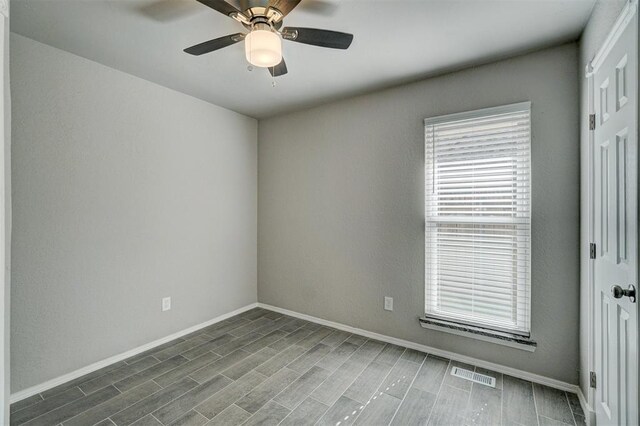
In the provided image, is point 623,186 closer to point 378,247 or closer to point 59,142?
point 378,247

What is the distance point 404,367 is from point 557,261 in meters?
1.45

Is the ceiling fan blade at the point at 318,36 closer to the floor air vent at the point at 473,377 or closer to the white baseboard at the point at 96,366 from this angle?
the floor air vent at the point at 473,377

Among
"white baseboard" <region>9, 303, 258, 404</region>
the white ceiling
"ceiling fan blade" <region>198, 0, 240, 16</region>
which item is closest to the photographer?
"ceiling fan blade" <region>198, 0, 240, 16</region>

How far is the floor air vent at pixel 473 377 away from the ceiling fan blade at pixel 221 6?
293 centimetres

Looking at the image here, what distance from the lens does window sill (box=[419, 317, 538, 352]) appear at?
227 cm

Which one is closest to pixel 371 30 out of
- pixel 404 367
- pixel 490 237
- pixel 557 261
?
pixel 490 237

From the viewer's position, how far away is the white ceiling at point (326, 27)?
1.79m

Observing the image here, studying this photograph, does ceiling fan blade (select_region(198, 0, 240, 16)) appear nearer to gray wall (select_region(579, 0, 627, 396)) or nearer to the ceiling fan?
the ceiling fan

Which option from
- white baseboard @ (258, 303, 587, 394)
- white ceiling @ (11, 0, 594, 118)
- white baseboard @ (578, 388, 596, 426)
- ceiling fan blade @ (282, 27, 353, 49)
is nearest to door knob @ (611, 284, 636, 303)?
white baseboard @ (578, 388, 596, 426)

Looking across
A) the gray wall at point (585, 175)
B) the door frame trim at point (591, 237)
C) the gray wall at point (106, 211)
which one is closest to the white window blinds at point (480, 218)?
the gray wall at point (585, 175)

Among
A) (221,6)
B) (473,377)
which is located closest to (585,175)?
(473,377)

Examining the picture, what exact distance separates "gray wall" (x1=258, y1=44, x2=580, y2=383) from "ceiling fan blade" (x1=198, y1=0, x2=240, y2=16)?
6.06 ft

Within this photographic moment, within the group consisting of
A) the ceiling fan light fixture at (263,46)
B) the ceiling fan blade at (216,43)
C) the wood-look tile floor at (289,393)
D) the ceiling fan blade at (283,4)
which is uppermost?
the ceiling fan blade at (283,4)

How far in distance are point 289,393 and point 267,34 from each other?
2.34 m
